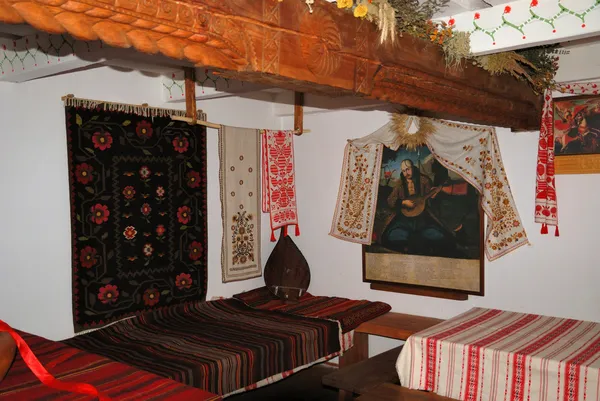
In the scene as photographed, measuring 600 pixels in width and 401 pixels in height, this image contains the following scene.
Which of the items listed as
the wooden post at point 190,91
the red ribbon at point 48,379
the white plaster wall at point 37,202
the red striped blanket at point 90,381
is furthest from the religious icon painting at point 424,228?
the red ribbon at point 48,379

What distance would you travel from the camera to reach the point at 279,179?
223 inches

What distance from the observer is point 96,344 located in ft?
13.1

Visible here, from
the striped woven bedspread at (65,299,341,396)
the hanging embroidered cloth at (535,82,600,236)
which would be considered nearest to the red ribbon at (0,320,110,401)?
the striped woven bedspread at (65,299,341,396)

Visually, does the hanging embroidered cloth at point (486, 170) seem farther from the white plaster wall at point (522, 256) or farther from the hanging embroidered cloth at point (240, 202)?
the hanging embroidered cloth at point (240, 202)

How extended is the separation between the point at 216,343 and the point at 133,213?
1.30 metres

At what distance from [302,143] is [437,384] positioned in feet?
10.4

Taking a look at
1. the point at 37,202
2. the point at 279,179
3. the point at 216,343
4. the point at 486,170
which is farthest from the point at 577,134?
the point at 37,202

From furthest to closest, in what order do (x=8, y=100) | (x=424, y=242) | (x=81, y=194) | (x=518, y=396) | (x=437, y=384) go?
(x=424, y=242)
(x=81, y=194)
(x=8, y=100)
(x=437, y=384)
(x=518, y=396)

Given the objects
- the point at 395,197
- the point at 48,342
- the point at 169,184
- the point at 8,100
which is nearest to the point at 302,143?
the point at 395,197

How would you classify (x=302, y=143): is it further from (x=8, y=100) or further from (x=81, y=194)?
(x=8, y=100)

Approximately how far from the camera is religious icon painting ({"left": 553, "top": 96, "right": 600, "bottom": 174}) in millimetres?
4094

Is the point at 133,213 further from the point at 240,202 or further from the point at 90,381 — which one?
the point at 90,381

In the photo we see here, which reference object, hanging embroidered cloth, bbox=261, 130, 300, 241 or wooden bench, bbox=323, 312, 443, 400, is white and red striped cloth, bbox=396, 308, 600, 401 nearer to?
wooden bench, bbox=323, 312, 443, 400

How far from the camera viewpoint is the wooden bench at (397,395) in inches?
127
